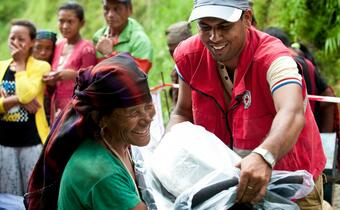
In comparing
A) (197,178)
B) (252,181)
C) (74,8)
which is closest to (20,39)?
(74,8)

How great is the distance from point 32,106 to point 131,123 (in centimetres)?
292

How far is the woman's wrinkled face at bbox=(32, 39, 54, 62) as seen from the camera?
223 inches

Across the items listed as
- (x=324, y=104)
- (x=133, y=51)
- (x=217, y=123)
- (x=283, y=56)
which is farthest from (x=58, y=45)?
(x=283, y=56)

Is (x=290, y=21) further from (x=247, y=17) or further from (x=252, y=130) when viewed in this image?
(x=252, y=130)

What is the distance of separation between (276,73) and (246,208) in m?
0.68

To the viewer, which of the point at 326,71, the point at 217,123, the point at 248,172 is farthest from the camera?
the point at 326,71

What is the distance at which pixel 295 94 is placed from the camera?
7.79 feet

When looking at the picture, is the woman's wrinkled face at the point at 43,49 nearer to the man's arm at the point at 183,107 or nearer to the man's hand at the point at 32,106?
the man's hand at the point at 32,106

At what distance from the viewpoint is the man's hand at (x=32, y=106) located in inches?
189

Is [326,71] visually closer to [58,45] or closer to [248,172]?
[58,45]

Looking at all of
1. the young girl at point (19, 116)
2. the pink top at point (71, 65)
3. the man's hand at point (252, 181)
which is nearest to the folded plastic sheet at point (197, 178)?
the man's hand at point (252, 181)

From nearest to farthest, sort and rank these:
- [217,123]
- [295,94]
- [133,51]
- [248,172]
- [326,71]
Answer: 1. [248,172]
2. [295,94]
3. [217,123]
4. [133,51]
5. [326,71]

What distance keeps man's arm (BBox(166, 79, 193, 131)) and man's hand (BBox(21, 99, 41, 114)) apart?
6.94ft

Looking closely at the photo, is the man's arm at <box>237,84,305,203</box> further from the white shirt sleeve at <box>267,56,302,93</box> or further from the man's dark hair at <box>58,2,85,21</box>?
the man's dark hair at <box>58,2,85,21</box>
